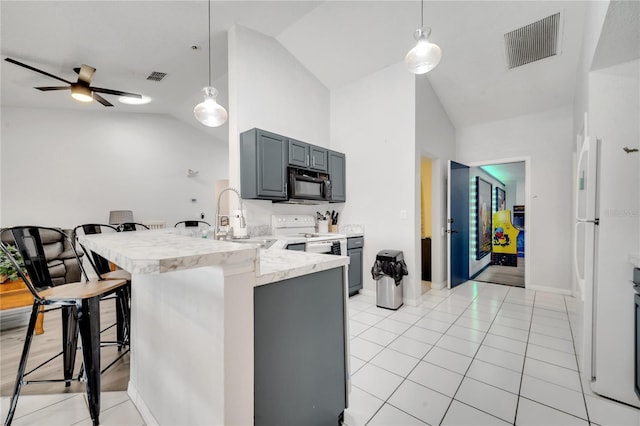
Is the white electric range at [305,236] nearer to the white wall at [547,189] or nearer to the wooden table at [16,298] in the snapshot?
the wooden table at [16,298]

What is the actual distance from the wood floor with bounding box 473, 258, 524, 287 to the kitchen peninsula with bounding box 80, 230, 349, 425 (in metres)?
4.55

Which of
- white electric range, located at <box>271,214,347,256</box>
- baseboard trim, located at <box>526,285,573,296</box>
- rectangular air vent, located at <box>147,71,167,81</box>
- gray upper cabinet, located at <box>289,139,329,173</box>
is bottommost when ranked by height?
baseboard trim, located at <box>526,285,573,296</box>

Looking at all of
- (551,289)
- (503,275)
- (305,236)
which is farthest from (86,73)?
(503,275)

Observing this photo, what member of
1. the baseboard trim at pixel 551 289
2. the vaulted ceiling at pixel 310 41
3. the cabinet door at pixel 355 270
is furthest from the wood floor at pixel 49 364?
the baseboard trim at pixel 551 289

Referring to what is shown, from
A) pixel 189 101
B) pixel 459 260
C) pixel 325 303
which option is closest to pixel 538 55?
pixel 459 260

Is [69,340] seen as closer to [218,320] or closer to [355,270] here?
[218,320]

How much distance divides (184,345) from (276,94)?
325 centimetres

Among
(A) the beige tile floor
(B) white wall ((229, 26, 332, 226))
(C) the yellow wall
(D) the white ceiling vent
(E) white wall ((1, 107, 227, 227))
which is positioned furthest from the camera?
(C) the yellow wall

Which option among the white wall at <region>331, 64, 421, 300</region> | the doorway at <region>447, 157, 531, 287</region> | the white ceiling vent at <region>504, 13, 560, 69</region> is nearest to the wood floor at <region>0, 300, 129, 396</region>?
the white wall at <region>331, 64, 421, 300</region>

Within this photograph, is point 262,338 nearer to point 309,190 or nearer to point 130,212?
point 309,190

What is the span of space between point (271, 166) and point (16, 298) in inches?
112

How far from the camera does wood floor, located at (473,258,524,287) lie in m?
4.72

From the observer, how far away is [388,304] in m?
3.32

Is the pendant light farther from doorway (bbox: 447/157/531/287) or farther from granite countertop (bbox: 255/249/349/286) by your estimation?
doorway (bbox: 447/157/531/287)
